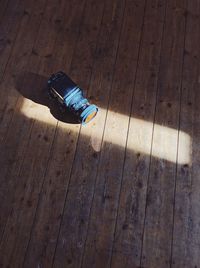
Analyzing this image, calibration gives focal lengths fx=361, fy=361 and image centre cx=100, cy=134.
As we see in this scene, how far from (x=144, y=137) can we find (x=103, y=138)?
20 centimetres

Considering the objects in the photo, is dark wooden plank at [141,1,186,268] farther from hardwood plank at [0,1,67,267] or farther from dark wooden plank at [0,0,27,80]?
dark wooden plank at [0,0,27,80]

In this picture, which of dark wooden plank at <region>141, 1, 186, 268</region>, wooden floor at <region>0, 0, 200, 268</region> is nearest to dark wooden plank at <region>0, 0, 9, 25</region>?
wooden floor at <region>0, 0, 200, 268</region>

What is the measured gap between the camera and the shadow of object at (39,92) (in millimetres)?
1776

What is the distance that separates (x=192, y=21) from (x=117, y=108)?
71cm

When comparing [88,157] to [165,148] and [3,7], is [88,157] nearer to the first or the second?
[165,148]

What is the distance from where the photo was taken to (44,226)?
156cm

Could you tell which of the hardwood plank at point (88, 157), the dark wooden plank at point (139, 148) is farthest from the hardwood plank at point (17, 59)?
the dark wooden plank at point (139, 148)

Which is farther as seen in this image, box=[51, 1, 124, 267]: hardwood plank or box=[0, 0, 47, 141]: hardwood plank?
box=[0, 0, 47, 141]: hardwood plank

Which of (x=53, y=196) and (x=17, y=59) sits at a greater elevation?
(x=17, y=59)

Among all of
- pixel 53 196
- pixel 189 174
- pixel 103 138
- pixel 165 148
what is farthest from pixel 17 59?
pixel 189 174

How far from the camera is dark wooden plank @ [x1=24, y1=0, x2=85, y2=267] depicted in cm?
151

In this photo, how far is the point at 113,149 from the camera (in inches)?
67.1

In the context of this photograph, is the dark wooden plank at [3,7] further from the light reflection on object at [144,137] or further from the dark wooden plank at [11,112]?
the light reflection on object at [144,137]

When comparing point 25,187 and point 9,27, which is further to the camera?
point 9,27
